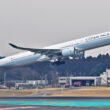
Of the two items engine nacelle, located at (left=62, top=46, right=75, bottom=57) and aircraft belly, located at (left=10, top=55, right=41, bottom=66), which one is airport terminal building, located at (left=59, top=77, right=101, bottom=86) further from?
engine nacelle, located at (left=62, top=46, right=75, bottom=57)

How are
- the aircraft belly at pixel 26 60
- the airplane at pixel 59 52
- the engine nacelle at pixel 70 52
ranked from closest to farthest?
the airplane at pixel 59 52 < the engine nacelle at pixel 70 52 < the aircraft belly at pixel 26 60

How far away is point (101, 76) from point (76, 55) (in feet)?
309

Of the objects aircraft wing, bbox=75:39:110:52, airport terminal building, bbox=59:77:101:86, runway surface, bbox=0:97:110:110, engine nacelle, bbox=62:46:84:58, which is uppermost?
aircraft wing, bbox=75:39:110:52

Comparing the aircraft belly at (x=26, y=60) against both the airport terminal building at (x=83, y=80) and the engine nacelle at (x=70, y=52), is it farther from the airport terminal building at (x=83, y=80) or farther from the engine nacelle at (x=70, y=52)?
the airport terminal building at (x=83, y=80)

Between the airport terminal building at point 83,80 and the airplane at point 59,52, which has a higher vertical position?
the airplane at point 59,52

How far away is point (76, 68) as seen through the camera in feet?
565

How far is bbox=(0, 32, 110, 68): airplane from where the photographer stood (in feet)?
254

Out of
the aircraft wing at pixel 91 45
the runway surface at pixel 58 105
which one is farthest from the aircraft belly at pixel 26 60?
the runway surface at pixel 58 105

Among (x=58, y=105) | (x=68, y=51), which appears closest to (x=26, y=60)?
(x=68, y=51)

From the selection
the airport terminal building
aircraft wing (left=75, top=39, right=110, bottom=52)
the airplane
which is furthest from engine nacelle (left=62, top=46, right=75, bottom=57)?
the airport terminal building

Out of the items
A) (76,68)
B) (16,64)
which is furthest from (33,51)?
(76,68)

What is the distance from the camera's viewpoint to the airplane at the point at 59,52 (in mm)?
77562

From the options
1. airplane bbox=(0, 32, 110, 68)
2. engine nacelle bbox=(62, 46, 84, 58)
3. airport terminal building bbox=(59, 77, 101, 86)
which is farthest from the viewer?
airport terminal building bbox=(59, 77, 101, 86)

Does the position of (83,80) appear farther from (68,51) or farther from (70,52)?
(70,52)
